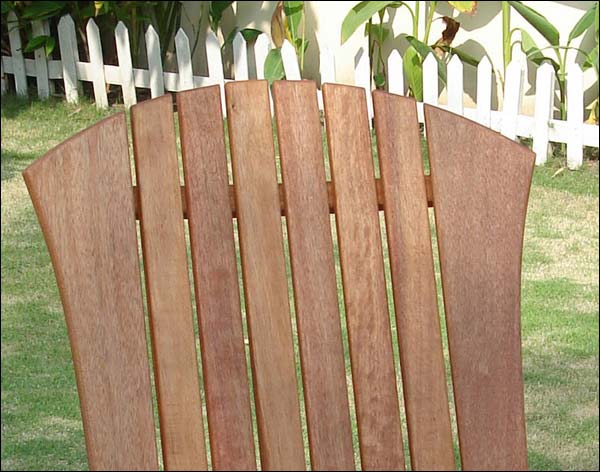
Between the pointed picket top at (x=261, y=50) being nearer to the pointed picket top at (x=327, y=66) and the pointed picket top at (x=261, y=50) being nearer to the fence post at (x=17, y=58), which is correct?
the pointed picket top at (x=327, y=66)

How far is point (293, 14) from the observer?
6395mm

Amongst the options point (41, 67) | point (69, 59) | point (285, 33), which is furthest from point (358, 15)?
point (41, 67)

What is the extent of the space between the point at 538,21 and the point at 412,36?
2.17 feet

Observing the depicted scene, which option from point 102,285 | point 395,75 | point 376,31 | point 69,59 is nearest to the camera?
point 102,285

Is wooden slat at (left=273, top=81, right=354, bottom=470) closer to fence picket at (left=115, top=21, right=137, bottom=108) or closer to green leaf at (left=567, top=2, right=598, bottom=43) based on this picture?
green leaf at (left=567, top=2, right=598, bottom=43)

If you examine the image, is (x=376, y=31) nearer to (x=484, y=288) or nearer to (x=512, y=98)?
(x=512, y=98)

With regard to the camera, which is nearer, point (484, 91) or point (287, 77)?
point (484, 91)

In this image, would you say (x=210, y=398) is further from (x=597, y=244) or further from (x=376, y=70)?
(x=376, y=70)

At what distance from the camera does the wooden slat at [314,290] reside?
1806 millimetres

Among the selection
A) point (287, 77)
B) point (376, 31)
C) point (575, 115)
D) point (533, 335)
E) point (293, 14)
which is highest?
point (293, 14)

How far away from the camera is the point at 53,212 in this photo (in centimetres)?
169

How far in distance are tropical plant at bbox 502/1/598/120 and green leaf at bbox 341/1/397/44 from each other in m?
0.66

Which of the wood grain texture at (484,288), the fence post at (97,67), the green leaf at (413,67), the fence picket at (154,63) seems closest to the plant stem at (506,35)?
the green leaf at (413,67)

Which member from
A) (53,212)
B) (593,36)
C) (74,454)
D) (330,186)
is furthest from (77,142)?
(593,36)
